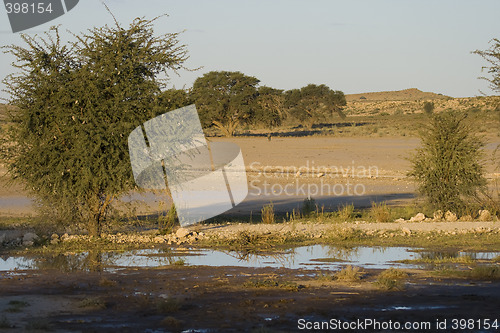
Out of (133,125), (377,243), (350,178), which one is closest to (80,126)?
(133,125)

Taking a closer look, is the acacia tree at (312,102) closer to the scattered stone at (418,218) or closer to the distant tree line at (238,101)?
the distant tree line at (238,101)

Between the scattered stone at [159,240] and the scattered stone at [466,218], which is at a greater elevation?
the scattered stone at [159,240]

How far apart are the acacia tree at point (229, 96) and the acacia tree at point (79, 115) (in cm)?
5056

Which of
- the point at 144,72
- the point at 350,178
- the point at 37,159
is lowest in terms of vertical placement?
the point at 350,178

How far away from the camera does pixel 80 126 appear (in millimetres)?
15234

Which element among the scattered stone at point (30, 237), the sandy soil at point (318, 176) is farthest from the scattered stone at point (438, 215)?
the scattered stone at point (30, 237)

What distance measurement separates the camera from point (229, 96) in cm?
7338

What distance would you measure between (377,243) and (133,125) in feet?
19.8

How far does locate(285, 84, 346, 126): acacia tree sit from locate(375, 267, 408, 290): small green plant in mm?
73606

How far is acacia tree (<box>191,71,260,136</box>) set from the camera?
6994 centimetres

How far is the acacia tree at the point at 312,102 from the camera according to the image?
8531 cm

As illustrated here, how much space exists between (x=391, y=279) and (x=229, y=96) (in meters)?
63.6

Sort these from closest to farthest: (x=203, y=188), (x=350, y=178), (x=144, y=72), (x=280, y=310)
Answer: (x=280, y=310), (x=144, y=72), (x=203, y=188), (x=350, y=178)

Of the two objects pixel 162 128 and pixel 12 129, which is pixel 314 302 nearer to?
pixel 162 128
